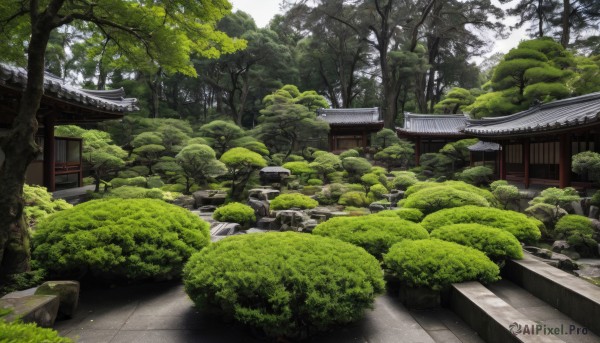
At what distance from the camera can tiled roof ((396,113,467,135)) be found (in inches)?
987

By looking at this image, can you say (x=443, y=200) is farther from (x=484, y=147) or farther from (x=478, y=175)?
(x=484, y=147)

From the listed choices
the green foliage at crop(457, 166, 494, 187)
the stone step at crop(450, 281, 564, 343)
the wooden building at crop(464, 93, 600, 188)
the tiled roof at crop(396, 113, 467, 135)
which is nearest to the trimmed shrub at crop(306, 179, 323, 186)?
the green foliage at crop(457, 166, 494, 187)

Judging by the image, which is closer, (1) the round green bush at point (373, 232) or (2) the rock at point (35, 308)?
(2) the rock at point (35, 308)

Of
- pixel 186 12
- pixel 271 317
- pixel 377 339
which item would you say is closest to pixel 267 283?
pixel 271 317

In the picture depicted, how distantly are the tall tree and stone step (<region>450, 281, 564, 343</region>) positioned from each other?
5209 millimetres

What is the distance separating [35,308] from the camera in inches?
133

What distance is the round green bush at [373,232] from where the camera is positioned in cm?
575

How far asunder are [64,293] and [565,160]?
1509 cm

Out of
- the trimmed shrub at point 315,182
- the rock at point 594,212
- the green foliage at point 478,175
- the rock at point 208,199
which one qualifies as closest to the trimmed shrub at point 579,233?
the rock at point 594,212

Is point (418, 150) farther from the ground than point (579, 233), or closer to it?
farther from the ground

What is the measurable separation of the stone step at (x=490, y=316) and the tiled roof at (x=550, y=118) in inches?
328

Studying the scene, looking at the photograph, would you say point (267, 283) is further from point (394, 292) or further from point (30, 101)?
point (30, 101)

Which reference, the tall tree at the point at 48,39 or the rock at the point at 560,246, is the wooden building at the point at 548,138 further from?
the tall tree at the point at 48,39

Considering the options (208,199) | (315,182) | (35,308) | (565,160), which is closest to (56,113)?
(35,308)
